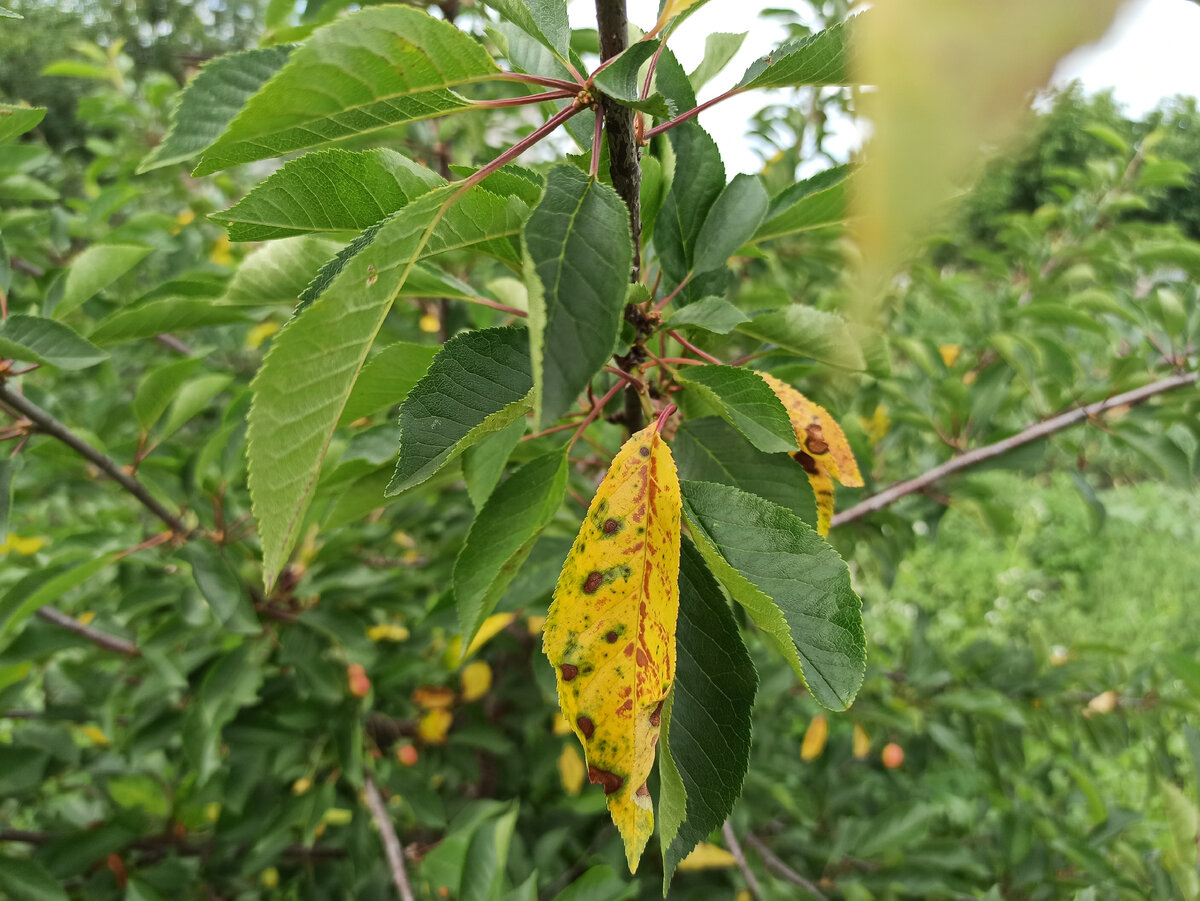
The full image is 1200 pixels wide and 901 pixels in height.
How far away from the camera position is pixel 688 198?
24.3 inches

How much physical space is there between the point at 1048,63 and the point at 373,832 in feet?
4.91

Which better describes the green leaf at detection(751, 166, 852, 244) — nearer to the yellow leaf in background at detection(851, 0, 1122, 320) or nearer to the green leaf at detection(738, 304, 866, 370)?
the green leaf at detection(738, 304, 866, 370)

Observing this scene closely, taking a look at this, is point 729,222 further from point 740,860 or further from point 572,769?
point 572,769

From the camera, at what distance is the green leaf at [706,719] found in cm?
43

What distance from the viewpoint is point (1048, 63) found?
0.09m

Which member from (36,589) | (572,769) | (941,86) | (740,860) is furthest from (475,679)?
(941,86)

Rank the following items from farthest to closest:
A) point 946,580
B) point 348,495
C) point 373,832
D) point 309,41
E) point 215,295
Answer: point 946,580 < point 373,832 < point 215,295 < point 348,495 < point 309,41

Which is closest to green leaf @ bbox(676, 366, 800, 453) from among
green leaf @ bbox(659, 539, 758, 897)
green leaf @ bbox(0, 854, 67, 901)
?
green leaf @ bbox(659, 539, 758, 897)

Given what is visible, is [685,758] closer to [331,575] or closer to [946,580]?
[331,575]

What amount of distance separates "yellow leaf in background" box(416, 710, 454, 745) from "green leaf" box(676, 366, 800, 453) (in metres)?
1.11

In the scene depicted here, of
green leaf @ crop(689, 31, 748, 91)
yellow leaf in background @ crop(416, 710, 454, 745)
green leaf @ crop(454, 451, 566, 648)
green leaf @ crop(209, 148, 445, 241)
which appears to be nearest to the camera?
green leaf @ crop(209, 148, 445, 241)

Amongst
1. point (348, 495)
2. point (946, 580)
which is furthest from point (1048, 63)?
point (946, 580)

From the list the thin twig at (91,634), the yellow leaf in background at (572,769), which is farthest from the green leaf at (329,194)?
the yellow leaf in background at (572,769)

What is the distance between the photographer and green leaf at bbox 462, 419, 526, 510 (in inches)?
20.8
